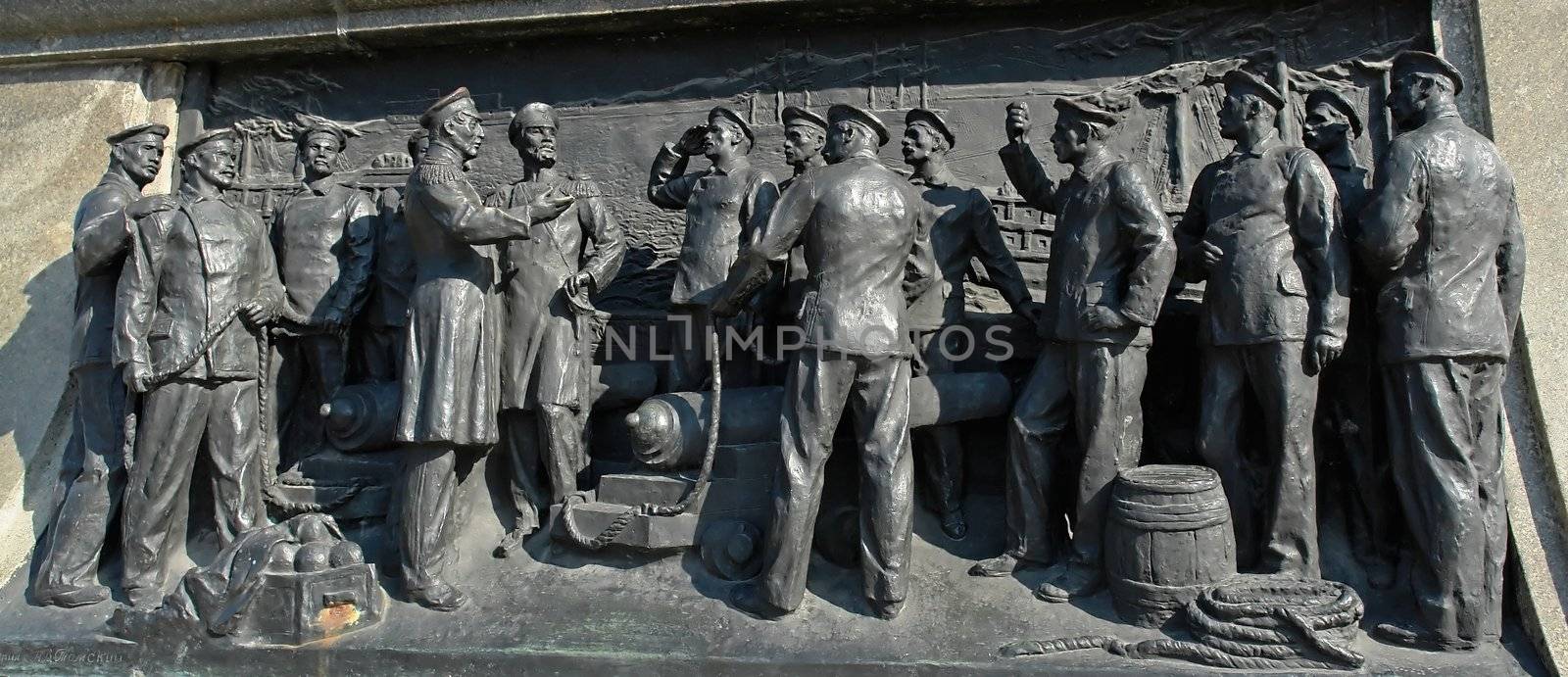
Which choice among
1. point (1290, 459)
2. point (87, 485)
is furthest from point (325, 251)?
point (1290, 459)

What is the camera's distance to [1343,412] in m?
5.40

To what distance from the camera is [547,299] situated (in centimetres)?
595

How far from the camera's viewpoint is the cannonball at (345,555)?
5.41m

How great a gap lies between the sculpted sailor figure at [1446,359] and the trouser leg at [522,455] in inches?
162

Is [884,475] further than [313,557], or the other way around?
[313,557]

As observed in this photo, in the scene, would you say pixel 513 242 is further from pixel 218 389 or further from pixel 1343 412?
pixel 1343 412

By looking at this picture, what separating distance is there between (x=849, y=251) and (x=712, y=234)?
3.55 feet

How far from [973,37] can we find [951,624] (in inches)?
144

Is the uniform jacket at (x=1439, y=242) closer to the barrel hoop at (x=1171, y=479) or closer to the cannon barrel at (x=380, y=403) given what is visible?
the barrel hoop at (x=1171, y=479)

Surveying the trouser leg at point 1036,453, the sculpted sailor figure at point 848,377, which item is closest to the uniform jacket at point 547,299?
the sculpted sailor figure at point 848,377

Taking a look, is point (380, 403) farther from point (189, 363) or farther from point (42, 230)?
point (42, 230)

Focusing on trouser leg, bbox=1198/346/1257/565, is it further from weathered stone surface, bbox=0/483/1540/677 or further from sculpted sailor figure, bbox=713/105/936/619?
sculpted sailor figure, bbox=713/105/936/619

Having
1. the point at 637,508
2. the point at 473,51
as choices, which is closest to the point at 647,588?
the point at 637,508

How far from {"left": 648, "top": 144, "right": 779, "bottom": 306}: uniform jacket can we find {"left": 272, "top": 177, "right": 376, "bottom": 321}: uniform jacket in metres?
1.87
